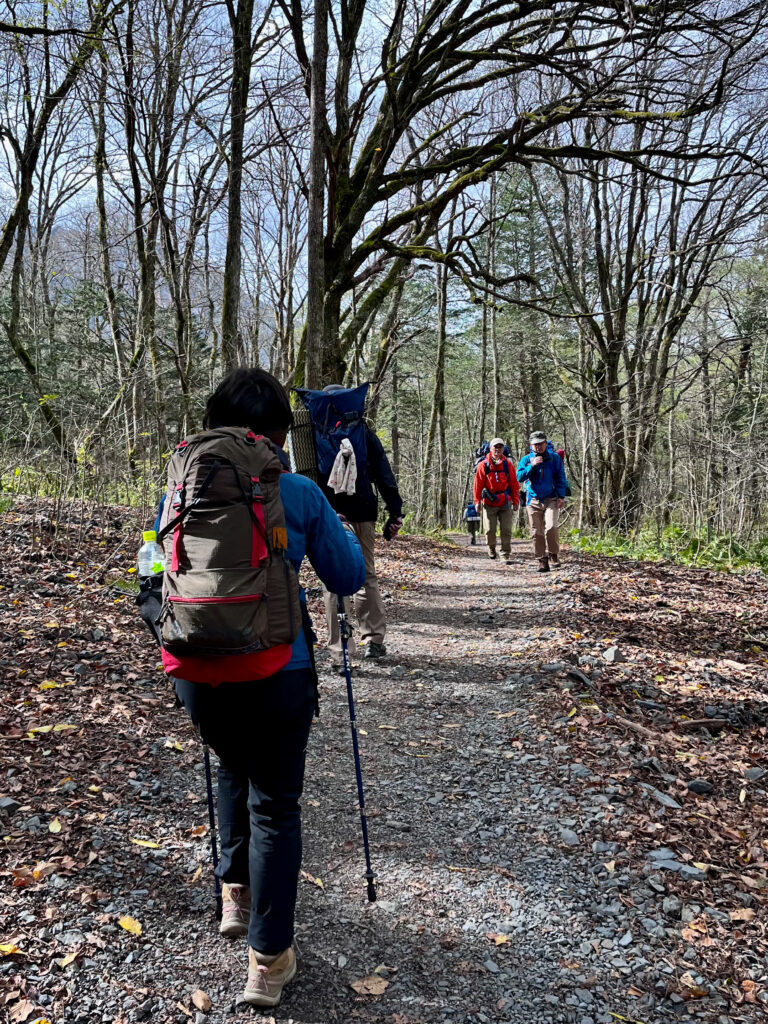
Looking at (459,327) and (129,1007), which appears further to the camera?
(459,327)

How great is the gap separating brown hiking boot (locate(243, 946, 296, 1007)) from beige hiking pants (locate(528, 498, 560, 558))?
9028 mm

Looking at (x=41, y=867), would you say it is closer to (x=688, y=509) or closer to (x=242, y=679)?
(x=242, y=679)

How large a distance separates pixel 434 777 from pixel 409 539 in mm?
11652

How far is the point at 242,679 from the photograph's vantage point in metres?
1.99

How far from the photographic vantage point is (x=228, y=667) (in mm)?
1982

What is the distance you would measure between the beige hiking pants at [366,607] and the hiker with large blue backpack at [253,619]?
3.19 meters

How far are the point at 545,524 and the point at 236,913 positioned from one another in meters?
9.13

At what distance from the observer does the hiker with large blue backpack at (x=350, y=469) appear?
17.5 feet

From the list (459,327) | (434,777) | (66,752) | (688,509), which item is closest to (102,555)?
(66,752)

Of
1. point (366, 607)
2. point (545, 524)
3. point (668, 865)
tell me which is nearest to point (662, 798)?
point (668, 865)

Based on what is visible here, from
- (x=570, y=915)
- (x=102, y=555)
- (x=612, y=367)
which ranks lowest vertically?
(x=570, y=915)

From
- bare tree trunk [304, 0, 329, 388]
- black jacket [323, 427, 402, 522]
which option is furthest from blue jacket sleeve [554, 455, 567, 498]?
black jacket [323, 427, 402, 522]

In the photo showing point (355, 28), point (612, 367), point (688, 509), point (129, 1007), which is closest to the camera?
point (129, 1007)

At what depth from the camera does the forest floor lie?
235cm
